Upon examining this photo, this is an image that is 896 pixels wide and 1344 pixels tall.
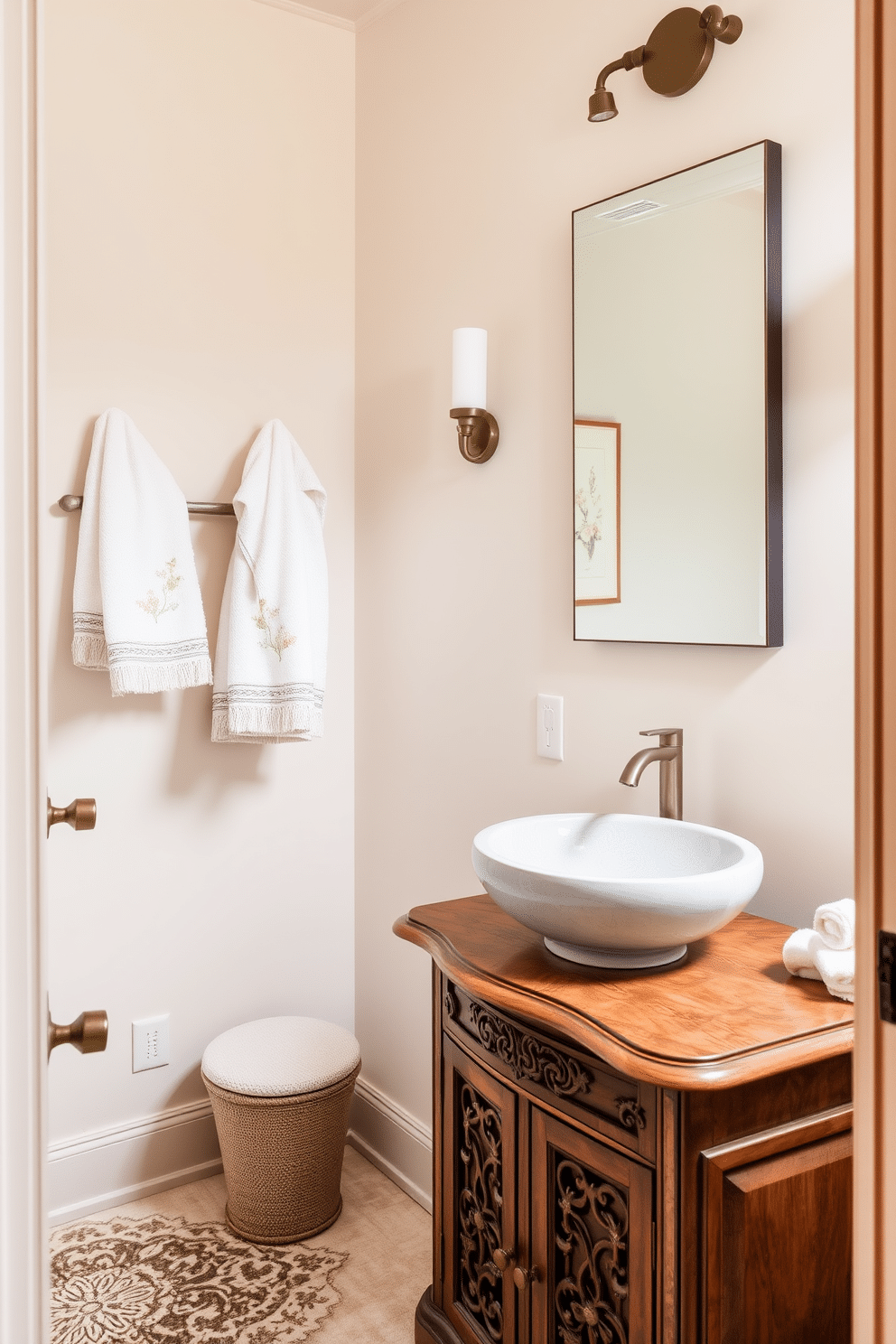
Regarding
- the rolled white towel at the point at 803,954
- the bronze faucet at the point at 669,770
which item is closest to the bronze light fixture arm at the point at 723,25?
the bronze faucet at the point at 669,770

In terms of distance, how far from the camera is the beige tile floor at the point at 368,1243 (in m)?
1.83

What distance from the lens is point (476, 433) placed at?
204 centimetres

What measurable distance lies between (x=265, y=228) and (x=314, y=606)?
2.92ft

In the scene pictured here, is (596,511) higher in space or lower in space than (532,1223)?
higher

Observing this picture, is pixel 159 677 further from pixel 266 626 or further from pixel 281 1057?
pixel 281 1057

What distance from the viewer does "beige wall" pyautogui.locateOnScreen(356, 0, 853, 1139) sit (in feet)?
4.66

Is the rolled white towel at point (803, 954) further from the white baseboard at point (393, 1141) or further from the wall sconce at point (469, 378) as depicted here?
the white baseboard at point (393, 1141)

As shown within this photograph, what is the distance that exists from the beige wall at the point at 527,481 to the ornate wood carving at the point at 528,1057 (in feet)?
1.40

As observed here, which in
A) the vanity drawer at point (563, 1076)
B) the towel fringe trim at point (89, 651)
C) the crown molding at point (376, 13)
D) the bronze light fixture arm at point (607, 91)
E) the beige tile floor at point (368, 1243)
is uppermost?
the crown molding at point (376, 13)

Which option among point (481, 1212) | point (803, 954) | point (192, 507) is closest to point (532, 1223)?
point (481, 1212)

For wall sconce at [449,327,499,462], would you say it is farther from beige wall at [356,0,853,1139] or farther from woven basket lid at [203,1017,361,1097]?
woven basket lid at [203,1017,361,1097]

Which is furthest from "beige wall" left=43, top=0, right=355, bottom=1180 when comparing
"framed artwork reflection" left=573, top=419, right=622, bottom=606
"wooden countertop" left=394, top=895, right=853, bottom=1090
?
"wooden countertop" left=394, top=895, right=853, bottom=1090

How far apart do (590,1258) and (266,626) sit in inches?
54.5

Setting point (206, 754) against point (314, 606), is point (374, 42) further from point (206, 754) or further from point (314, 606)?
point (206, 754)
